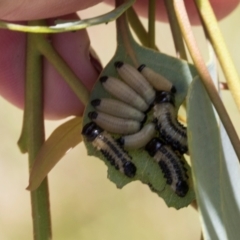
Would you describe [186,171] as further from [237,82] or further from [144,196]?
[144,196]

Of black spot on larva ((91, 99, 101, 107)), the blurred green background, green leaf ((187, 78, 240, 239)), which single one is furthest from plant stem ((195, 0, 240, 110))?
the blurred green background

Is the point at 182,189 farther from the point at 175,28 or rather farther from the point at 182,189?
the point at 175,28

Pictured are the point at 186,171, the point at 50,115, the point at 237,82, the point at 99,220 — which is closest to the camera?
the point at 237,82

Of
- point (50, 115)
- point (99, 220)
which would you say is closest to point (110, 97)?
point (50, 115)

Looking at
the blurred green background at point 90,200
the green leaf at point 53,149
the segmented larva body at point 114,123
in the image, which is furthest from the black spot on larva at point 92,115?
the blurred green background at point 90,200

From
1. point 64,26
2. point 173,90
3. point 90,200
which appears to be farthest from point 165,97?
point 90,200

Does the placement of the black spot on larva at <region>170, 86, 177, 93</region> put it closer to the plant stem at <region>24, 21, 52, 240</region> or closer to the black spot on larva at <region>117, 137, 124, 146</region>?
the black spot on larva at <region>117, 137, 124, 146</region>
